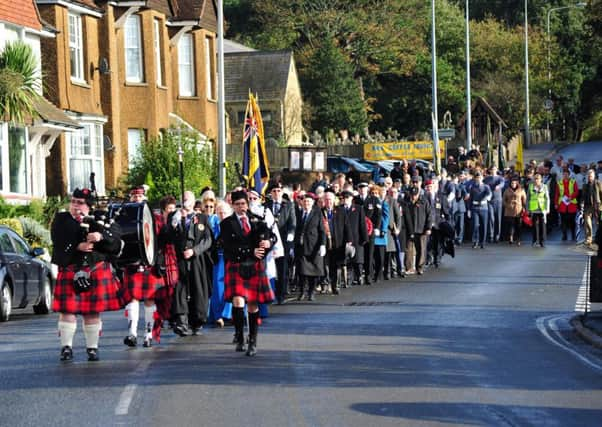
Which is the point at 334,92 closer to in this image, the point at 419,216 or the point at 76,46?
the point at 76,46

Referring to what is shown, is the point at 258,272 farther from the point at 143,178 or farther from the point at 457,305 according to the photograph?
the point at 143,178

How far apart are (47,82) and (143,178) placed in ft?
12.7

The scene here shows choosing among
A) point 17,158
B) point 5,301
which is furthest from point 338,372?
point 17,158

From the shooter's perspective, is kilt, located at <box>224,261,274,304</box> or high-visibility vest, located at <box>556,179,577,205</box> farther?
high-visibility vest, located at <box>556,179,577,205</box>

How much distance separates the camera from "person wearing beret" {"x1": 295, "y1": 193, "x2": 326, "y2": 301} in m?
21.7

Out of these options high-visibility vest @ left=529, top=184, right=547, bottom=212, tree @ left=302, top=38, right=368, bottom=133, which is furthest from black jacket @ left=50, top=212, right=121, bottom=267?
tree @ left=302, top=38, right=368, bottom=133

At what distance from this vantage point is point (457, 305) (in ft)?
64.7

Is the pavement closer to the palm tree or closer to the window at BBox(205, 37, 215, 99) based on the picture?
the palm tree

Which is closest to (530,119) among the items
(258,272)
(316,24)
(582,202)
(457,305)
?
(316,24)

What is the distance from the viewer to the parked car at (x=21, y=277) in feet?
64.4

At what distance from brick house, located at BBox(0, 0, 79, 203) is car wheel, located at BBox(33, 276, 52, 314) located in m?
10.3

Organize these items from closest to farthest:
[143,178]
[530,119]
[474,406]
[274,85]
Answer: [474,406]
[143,178]
[274,85]
[530,119]

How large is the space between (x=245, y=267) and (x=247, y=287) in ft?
0.74

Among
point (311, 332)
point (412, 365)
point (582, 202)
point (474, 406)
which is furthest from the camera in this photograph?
point (582, 202)
